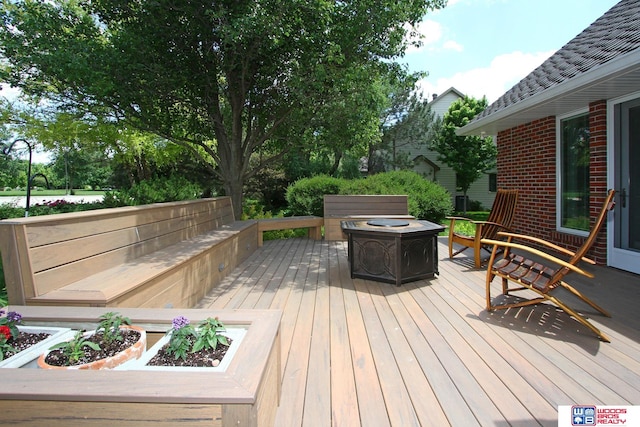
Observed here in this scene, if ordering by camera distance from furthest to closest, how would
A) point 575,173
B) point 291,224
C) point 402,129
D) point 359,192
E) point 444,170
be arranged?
point 444,170
point 402,129
point 359,192
point 291,224
point 575,173

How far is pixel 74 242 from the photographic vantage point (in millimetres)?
2568


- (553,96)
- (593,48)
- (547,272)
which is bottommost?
(547,272)

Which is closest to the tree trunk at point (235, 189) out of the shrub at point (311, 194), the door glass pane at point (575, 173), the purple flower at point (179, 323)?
the shrub at point (311, 194)

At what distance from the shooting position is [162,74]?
6.88m

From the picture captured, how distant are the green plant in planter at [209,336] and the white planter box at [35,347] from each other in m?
0.66

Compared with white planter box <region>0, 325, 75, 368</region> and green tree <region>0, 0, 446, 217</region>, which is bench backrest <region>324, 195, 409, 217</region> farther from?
white planter box <region>0, 325, 75, 368</region>

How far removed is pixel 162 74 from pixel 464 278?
20.4 feet

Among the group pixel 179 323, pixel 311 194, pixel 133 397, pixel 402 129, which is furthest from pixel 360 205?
pixel 402 129

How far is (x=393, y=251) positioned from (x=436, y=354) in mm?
1765

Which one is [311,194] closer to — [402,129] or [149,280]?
[149,280]

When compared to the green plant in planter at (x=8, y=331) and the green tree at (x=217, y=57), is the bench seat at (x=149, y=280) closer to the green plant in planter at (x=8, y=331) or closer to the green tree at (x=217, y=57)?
the green plant in planter at (x=8, y=331)

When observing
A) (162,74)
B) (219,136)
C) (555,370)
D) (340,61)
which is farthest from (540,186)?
(162,74)

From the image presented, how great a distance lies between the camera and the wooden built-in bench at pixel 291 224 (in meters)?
7.08

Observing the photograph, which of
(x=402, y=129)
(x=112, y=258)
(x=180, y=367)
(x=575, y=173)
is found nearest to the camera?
(x=180, y=367)
